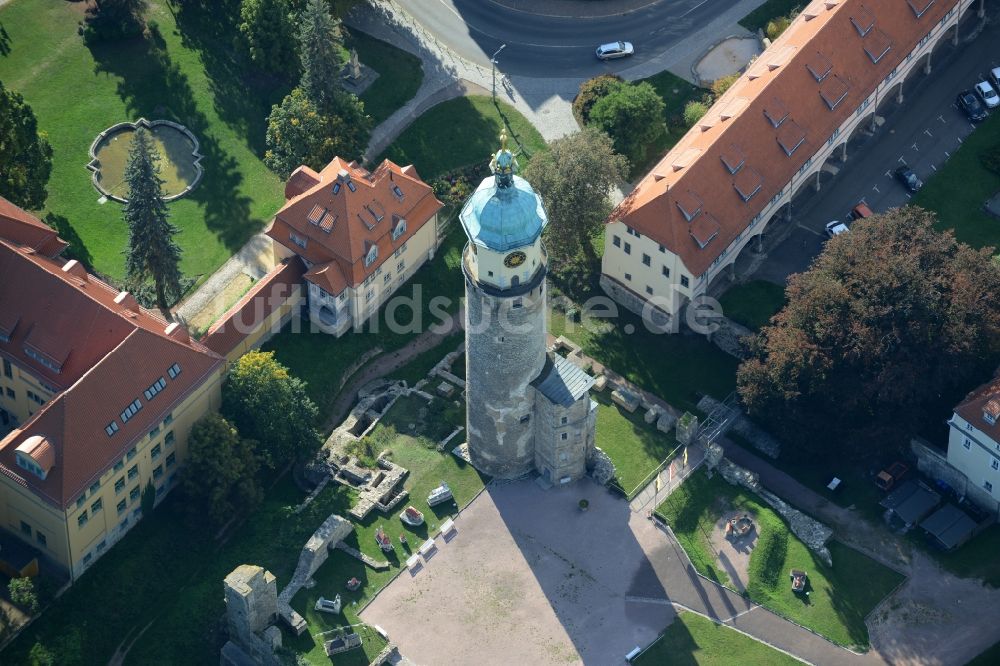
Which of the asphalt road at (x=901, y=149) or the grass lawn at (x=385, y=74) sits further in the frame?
the grass lawn at (x=385, y=74)

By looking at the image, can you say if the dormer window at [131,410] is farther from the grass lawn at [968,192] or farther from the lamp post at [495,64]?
the grass lawn at [968,192]

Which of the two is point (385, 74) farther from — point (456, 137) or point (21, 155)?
point (21, 155)

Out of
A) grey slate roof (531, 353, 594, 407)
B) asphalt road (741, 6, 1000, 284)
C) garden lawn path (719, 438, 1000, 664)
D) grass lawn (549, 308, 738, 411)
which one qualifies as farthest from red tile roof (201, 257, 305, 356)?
garden lawn path (719, 438, 1000, 664)

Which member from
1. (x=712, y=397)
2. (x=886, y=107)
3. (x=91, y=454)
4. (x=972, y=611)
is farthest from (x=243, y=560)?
(x=886, y=107)

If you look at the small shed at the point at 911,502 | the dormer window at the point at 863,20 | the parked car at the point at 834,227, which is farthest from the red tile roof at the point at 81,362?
the dormer window at the point at 863,20

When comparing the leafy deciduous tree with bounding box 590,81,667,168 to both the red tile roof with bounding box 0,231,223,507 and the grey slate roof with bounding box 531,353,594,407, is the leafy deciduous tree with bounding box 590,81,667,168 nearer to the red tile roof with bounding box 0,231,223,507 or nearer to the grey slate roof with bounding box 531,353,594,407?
the grey slate roof with bounding box 531,353,594,407

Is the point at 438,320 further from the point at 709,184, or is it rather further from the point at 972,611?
the point at 972,611
